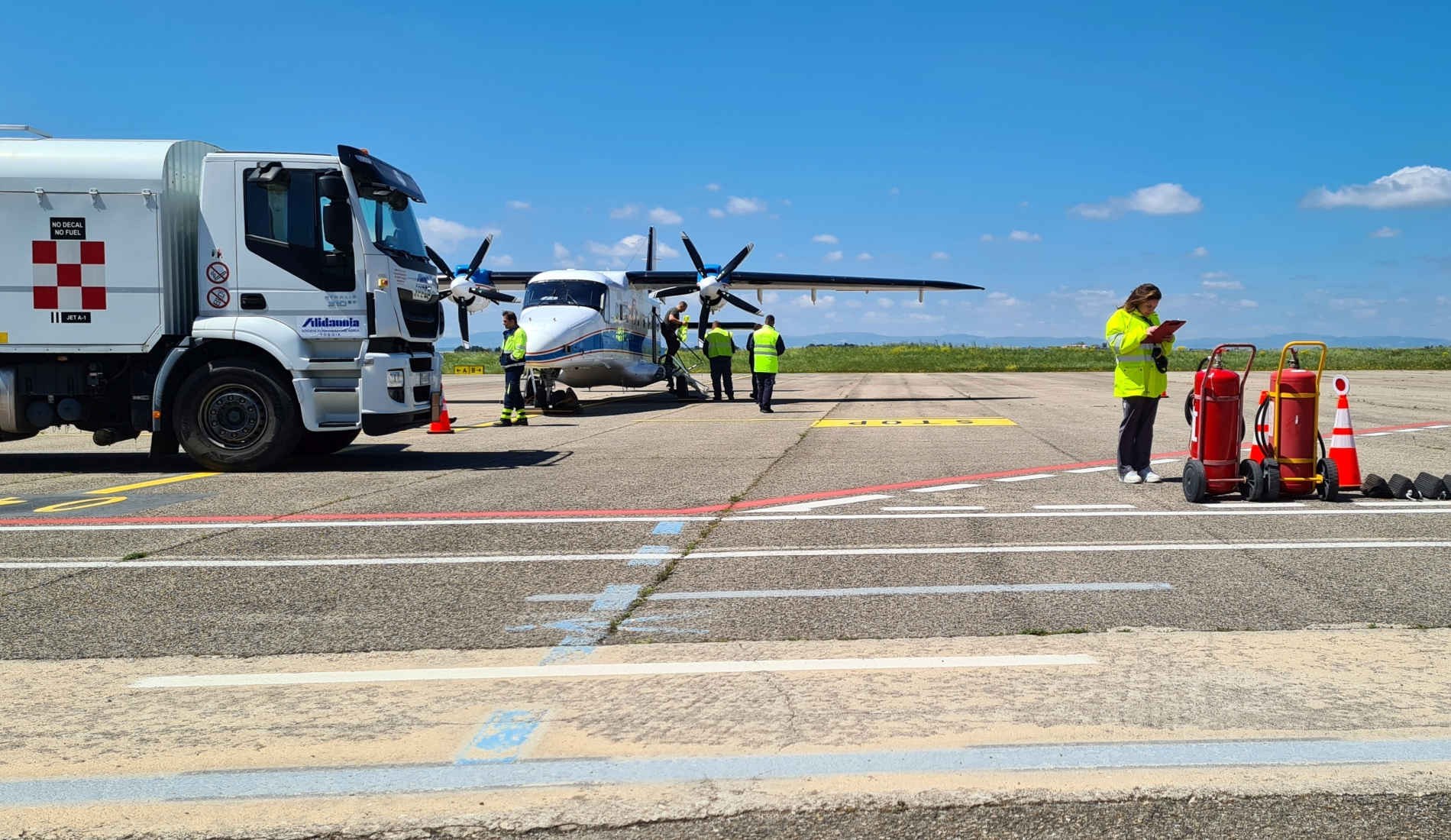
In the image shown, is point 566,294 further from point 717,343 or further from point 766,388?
point 766,388

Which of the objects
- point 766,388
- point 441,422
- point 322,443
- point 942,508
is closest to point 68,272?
point 322,443

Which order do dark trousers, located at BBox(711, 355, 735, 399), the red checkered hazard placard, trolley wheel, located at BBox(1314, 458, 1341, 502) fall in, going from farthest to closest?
dark trousers, located at BBox(711, 355, 735, 399) → the red checkered hazard placard → trolley wheel, located at BBox(1314, 458, 1341, 502)

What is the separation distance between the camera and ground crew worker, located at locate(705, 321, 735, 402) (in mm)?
24297

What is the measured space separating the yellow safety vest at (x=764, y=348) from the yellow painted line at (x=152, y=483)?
11217 mm

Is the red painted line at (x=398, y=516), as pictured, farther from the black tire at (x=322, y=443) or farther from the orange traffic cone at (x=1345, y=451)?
the orange traffic cone at (x=1345, y=451)

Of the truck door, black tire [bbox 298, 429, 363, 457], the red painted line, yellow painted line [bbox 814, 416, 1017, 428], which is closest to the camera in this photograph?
the red painted line

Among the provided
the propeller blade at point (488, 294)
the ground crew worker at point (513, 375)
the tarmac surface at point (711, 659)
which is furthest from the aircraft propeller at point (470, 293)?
the tarmac surface at point (711, 659)

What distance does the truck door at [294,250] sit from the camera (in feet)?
35.0

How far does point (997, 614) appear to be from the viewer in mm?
4941

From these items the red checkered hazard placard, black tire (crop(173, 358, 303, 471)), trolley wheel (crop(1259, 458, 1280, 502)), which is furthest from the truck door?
trolley wheel (crop(1259, 458, 1280, 502))

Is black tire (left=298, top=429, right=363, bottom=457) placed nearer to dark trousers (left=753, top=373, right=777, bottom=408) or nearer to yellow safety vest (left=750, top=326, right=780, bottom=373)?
yellow safety vest (left=750, top=326, right=780, bottom=373)

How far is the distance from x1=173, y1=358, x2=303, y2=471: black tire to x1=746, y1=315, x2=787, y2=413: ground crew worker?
10.8 meters

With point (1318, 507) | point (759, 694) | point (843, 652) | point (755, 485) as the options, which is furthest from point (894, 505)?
point (759, 694)

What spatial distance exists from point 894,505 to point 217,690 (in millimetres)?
5563
